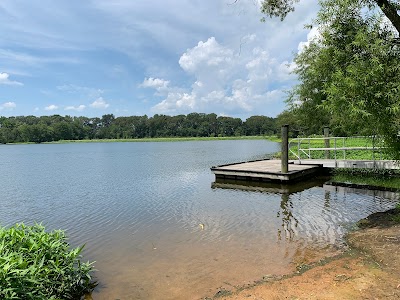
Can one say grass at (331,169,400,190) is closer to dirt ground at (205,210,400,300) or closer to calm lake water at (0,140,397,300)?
calm lake water at (0,140,397,300)

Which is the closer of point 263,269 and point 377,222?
point 263,269

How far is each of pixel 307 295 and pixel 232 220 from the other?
5.39 metres

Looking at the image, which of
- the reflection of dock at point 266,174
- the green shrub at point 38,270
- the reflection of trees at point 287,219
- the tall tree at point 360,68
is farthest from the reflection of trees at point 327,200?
the green shrub at point 38,270

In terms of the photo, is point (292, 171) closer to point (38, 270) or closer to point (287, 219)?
point (287, 219)

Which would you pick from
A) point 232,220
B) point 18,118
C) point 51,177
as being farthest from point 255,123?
point 232,220

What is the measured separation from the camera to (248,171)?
16.9 metres

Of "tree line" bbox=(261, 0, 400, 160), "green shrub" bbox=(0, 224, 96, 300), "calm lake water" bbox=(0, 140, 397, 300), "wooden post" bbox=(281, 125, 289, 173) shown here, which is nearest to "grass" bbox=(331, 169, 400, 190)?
Answer: "calm lake water" bbox=(0, 140, 397, 300)

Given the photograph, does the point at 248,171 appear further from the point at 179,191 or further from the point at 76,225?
the point at 76,225

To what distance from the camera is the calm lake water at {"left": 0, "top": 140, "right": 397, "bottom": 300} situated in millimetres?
6168

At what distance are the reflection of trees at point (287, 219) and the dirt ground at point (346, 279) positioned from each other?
1.83 meters

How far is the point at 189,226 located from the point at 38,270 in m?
5.38

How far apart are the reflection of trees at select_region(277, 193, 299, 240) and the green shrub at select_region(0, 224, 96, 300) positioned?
508cm

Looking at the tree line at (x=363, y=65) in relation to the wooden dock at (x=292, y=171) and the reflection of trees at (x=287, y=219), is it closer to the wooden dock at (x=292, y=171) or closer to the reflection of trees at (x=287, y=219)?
the reflection of trees at (x=287, y=219)

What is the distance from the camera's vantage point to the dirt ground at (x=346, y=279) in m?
4.64
